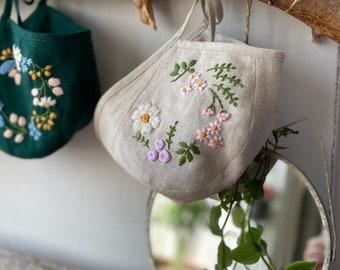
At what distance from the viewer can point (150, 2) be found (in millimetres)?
526

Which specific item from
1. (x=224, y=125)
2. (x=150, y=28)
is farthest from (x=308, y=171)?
(x=150, y=28)

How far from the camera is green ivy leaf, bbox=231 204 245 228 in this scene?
521 mm

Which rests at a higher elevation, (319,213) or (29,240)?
(319,213)

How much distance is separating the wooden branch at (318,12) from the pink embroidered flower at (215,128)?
0.45 feet

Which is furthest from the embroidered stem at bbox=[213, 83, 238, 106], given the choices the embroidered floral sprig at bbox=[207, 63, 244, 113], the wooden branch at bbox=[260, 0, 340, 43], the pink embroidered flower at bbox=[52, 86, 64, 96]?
the pink embroidered flower at bbox=[52, 86, 64, 96]

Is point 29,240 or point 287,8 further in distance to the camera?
point 29,240

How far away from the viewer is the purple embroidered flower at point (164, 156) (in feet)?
1.41

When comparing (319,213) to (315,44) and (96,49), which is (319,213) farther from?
(96,49)

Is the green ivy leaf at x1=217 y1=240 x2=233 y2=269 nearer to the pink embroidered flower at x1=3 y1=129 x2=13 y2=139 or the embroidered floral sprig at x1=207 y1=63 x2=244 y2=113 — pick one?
the embroidered floral sprig at x1=207 y1=63 x2=244 y2=113

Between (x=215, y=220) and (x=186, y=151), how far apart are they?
0.12 meters

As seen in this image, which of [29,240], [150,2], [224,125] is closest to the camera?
[224,125]

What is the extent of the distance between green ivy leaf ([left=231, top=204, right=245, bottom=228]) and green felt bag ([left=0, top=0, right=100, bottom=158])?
22 cm

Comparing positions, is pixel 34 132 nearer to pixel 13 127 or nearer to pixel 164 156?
pixel 13 127

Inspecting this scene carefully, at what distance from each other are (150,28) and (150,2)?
0.04 meters
